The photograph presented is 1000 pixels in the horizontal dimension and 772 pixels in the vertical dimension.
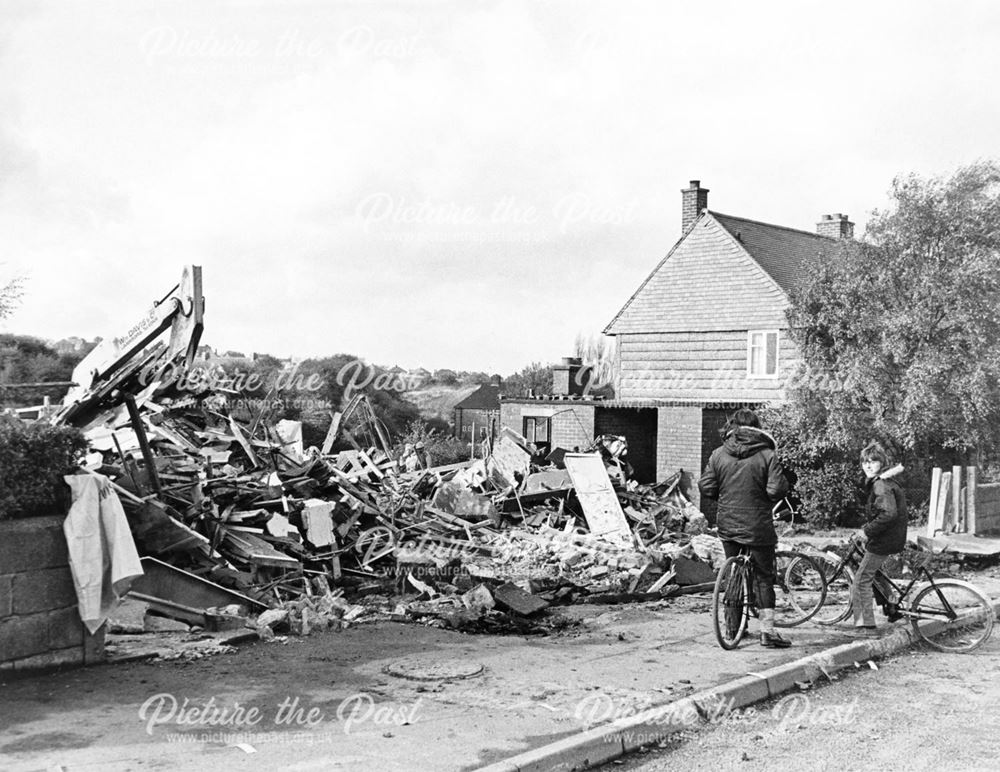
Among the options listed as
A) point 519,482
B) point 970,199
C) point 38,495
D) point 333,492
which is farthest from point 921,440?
point 38,495

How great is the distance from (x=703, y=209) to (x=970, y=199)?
12.6 m

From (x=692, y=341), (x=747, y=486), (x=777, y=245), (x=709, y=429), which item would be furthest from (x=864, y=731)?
(x=777, y=245)

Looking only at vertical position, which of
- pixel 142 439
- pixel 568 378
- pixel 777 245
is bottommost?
pixel 142 439

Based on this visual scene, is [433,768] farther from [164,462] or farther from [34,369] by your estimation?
[34,369]

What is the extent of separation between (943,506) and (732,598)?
9904mm

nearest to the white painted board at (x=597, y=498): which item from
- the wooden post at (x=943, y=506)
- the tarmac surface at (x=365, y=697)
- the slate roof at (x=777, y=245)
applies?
the wooden post at (x=943, y=506)

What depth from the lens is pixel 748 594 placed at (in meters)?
8.51

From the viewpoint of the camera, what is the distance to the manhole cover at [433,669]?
7.33 meters

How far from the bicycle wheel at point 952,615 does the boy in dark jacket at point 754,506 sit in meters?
1.53

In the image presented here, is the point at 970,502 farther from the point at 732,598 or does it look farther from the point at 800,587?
the point at 732,598

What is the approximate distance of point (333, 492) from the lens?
13.9m

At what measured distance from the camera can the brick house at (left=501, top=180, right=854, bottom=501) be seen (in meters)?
27.9

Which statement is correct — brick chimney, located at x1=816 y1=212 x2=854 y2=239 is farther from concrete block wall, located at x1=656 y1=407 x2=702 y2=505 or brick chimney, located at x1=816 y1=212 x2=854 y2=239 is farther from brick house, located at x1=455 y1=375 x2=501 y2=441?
brick house, located at x1=455 y1=375 x2=501 y2=441

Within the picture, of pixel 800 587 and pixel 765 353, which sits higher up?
pixel 765 353
